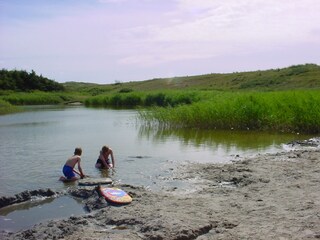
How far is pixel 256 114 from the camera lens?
858 inches

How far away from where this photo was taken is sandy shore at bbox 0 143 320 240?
6.88m

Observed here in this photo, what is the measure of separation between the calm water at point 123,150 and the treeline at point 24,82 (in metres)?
52.0

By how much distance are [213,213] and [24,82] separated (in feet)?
249

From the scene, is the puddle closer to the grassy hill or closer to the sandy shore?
the sandy shore

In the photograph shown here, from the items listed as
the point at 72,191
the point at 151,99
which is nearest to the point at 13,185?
the point at 72,191

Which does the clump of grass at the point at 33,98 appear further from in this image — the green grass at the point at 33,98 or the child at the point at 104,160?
the child at the point at 104,160

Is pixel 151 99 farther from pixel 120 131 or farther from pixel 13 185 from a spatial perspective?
pixel 13 185

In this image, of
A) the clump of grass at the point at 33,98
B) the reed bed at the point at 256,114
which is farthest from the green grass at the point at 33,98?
the reed bed at the point at 256,114

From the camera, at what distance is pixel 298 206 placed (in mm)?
7902

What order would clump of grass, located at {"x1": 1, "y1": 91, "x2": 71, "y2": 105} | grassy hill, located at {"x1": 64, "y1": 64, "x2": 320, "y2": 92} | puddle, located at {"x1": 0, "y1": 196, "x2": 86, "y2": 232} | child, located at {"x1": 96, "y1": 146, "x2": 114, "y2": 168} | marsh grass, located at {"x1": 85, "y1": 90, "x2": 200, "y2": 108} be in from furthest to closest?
clump of grass, located at {"x1": 1, "y1": 91, "x2": 71, "y2": 105}
grassy hill, located at {"x1": 64, "y1": 64, "x2": 320, "y2": 92}
marsh grass, located at {"x1": 85, "y1": 90, "x2": 200, "y2": 108}
child, located at {"x1": 96, "y1": 146, "x2": 114, "y2": 168}
puddle, located at {"x1": 0, "y1": 196, "x2": 86, "y2": 232}

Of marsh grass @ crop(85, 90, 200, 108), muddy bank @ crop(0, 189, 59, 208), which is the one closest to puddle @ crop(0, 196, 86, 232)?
muddy bank @ crop(0, 189, 59, 208)

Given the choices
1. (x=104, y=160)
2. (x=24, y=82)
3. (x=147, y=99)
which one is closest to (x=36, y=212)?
(x=104, y=160)

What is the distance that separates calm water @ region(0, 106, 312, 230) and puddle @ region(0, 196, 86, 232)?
0.32m

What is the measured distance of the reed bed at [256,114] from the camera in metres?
19.8
